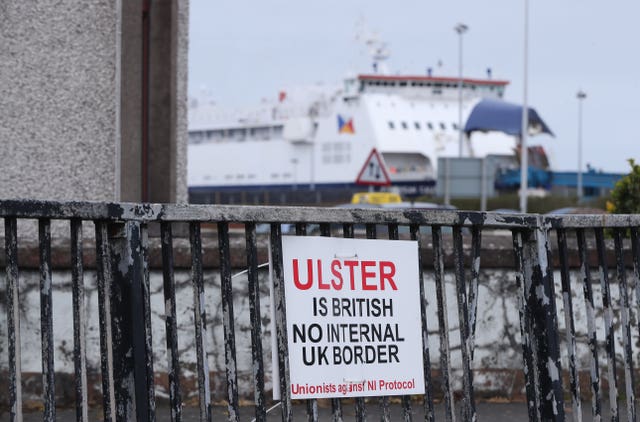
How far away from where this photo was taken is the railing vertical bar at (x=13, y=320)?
340 cm

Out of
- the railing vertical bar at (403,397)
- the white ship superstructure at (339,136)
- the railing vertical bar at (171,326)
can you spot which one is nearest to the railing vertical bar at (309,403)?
the railing vertical bar at (403,397)

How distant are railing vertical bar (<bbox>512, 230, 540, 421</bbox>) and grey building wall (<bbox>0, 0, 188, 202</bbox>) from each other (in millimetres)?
3488

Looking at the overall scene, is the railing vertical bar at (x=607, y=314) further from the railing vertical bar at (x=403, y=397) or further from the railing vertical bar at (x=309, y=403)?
the railing vertical bar at (x=309, y=403)

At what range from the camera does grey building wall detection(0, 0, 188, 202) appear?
7004 mm

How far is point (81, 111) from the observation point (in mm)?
7203

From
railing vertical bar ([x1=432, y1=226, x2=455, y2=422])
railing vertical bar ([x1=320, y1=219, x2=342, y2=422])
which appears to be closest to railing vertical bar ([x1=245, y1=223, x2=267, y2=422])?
railing vertical bar ([x1=320, y1=219, x2=342, y2=422])

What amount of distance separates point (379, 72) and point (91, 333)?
2777 inches

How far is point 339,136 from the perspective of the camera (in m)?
73.9

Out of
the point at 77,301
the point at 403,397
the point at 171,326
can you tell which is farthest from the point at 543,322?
the point at 77,301

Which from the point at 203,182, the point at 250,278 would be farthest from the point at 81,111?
the point at 203,182

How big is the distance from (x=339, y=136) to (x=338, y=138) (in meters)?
0.23

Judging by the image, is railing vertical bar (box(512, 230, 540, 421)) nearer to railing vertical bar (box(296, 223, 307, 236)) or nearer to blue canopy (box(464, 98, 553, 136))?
railing vertical bar (box(296, 223, 307, 236))

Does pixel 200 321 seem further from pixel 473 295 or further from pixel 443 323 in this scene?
pixel 473 295

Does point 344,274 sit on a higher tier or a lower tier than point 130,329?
higher
